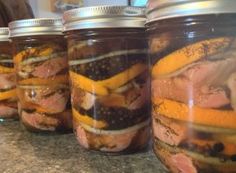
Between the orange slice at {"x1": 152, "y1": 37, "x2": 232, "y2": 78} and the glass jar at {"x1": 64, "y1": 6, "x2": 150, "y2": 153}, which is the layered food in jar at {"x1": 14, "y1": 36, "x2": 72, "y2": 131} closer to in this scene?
the glass jar at {"x1": 64, "y1": 6, "x2": 150, "y2": 153}

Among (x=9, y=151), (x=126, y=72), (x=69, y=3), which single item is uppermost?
(x=69, y=3)

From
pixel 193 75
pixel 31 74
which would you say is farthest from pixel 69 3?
pixel 193 75

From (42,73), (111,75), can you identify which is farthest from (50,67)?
(111,75)

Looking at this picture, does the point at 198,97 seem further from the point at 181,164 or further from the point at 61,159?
the point at 61,159

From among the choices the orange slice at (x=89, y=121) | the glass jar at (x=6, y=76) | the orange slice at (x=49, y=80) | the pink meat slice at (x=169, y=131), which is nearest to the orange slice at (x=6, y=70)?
the glass jar at (x=6, y=76)

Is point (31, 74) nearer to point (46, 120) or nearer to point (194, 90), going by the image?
point (46, 120)

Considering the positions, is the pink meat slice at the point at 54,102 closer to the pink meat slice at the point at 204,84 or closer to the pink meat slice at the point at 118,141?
the pink meat slice at the point at 118,141
